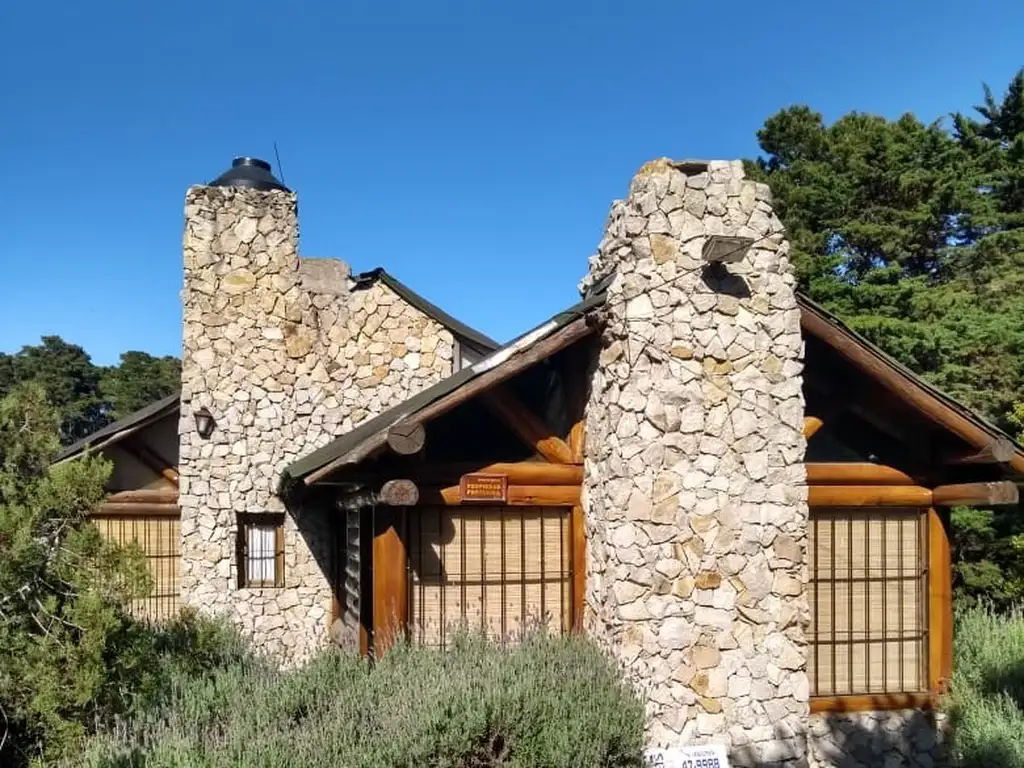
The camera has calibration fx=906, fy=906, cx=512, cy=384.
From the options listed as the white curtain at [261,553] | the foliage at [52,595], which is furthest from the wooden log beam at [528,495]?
the white curtain at [261,553]

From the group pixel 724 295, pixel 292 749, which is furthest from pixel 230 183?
pixel 292 749

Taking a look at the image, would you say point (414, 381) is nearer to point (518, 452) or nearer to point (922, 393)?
point (518, 452)

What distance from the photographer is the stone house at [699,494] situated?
25.1ft

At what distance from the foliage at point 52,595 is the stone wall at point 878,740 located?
20.5 feet

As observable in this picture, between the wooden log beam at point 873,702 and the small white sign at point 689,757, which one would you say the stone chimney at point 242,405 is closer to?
the small white sign at point 689,757

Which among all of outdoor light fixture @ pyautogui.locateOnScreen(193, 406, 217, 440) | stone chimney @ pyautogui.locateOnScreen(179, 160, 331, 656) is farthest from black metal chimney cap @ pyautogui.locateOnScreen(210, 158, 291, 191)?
outdoor light fixture @ pyautogui.locateOnScreen(193, 406, 217, 440)

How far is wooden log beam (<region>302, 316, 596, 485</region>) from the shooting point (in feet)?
24.3

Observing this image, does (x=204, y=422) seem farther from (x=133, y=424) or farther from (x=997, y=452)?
(x=997, y=452)

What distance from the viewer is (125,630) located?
6391 millimetres

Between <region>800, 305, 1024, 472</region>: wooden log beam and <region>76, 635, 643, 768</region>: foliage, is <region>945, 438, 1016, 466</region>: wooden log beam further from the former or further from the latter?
<region>76, 635, 643, 768</region>: foliage

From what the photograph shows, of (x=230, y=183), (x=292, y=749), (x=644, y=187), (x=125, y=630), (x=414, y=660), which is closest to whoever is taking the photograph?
(x=292, y=749)

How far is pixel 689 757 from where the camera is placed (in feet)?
23.6

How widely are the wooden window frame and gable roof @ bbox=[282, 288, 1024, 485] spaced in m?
1.01

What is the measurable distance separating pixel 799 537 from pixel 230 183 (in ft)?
29.0
